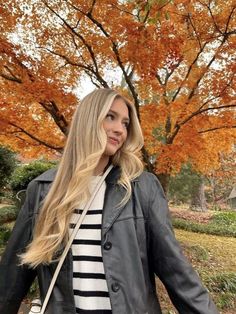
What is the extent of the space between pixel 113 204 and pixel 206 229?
42.5 feet

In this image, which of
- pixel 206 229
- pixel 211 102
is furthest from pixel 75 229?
pixel 206 229

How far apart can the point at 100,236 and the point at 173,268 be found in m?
0.33

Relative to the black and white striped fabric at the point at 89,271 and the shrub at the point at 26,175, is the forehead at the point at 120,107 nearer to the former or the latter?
the black and white striped fabric at the point at 89,271

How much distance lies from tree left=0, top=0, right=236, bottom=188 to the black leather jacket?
174 inches

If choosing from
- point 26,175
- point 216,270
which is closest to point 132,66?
point 216,270

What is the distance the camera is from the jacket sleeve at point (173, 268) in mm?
1438

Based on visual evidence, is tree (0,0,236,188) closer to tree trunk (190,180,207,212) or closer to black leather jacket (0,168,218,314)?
black leather jacket (0,168,218,314)

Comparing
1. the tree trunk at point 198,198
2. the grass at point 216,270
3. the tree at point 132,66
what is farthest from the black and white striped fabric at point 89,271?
the tree trunk at point 198,198

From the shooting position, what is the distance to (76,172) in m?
1.65

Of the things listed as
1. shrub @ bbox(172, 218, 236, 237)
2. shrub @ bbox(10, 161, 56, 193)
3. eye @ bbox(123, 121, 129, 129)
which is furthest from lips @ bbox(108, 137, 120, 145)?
shrub @ bbox(172, 218, 236, 237)

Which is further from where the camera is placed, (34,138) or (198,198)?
(198,198)

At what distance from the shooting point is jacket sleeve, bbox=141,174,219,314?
1438mm

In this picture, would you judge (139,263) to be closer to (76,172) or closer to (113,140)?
(76,172)

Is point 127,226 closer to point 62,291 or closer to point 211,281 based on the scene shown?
point 62,291
